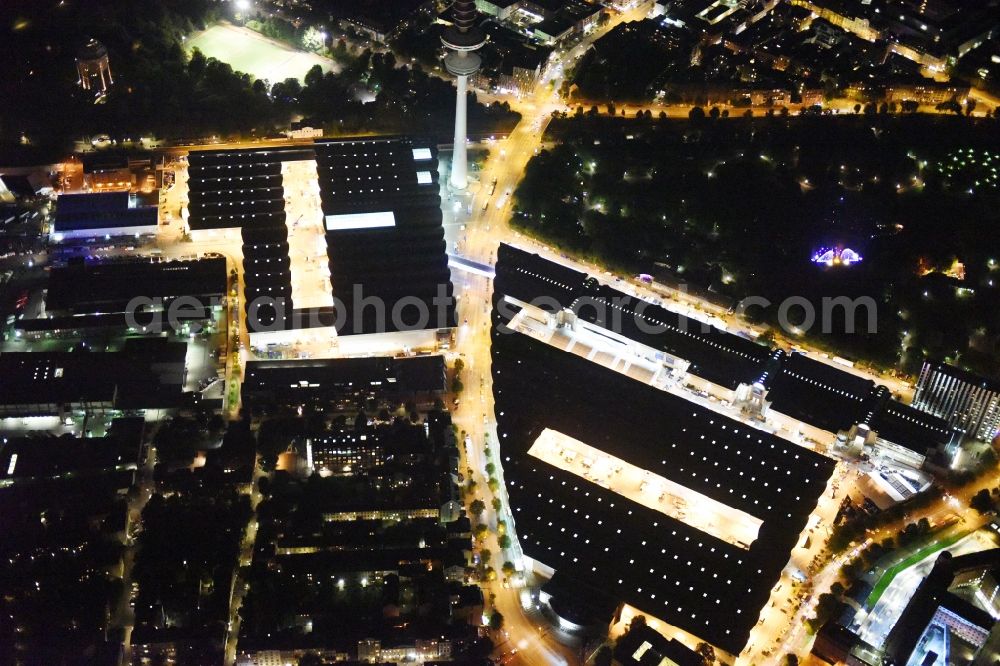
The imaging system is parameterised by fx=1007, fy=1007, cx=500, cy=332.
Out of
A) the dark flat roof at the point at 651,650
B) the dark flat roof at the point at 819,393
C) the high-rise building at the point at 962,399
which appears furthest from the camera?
the high-rise building at the point at 962,399

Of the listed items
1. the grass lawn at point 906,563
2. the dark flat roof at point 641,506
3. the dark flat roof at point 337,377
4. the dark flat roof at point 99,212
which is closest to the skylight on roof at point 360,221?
the dark flat roof at point 337,377

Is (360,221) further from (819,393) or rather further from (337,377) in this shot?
(819,393)

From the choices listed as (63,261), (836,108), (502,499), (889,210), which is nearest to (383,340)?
(502,499)

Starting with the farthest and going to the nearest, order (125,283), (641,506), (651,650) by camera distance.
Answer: (125,283), (641,506), (651,650)

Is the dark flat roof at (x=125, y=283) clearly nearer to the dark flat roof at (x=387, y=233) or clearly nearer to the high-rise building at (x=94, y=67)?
the dark flat roof at (x=387, y=233)

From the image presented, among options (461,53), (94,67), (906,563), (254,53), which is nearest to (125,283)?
(94,67)

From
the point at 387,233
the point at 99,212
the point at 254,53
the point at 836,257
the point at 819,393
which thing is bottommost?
the point at 99,212

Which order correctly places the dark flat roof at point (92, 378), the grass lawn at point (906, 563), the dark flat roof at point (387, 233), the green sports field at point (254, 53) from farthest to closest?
the green sports field at point (254, 53), the dark flat roof at point (387, 233), the dark flat roof at point (92, 378), the grass lawn at point (906, 563)
